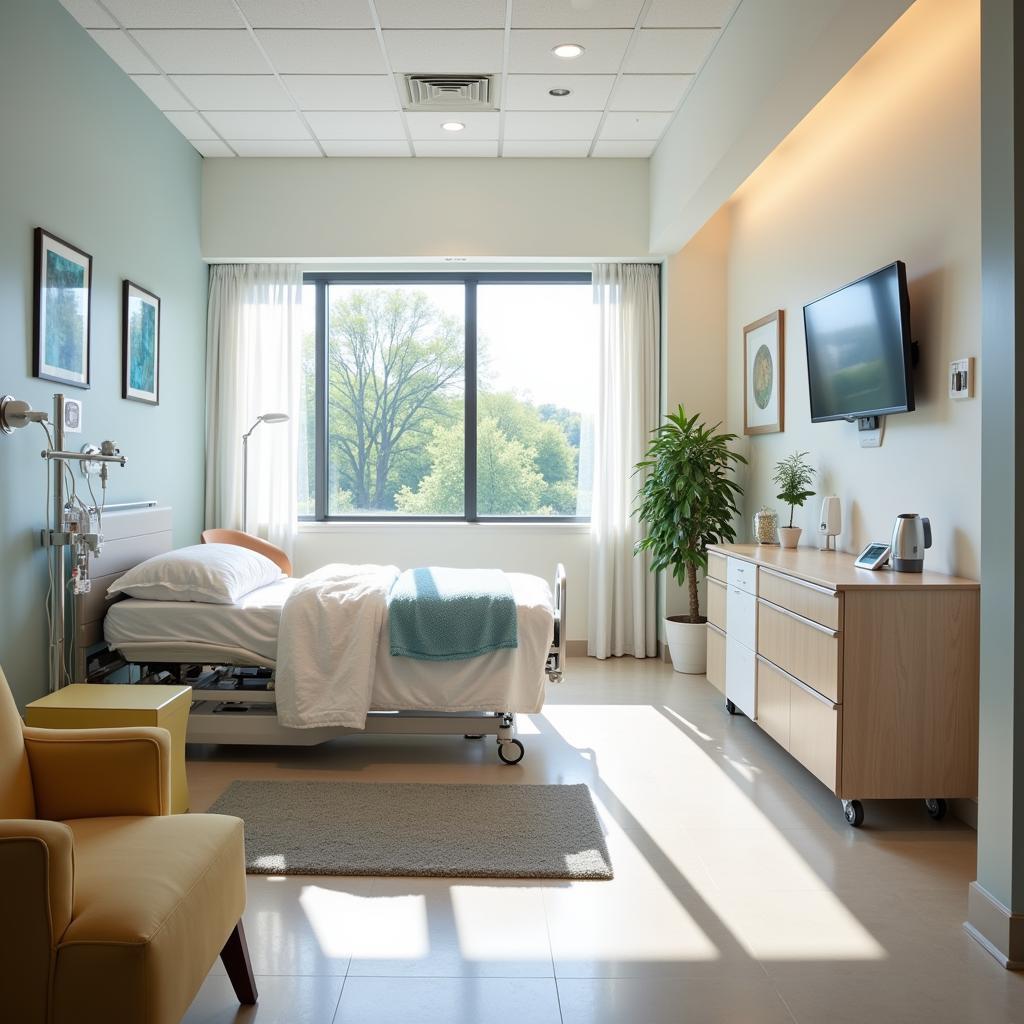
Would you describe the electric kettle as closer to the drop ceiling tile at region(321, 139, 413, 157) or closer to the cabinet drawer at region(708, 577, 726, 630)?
the cabinet drawer at region(708, 577, 726, 630)

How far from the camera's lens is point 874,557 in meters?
3.57

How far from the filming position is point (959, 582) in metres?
3.12

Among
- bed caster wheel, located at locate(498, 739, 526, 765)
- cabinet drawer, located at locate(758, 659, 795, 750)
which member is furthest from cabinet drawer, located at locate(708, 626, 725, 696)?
bed caster wheel, located at locate(498, 739, 526, 765)

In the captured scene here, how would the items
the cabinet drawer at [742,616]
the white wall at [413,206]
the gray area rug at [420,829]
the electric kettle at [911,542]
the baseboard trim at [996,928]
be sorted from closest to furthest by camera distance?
the baseboard trim at [996,928] < the gray area rug at [420,829] < the electric kettle at [911,542] < the cabinet drawer at [742,616] < the white wall at [413,206]

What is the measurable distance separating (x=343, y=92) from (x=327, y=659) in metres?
3.04

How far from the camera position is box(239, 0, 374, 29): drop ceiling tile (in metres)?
3.90

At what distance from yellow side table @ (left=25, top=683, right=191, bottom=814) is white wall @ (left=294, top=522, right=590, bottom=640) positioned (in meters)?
3.01

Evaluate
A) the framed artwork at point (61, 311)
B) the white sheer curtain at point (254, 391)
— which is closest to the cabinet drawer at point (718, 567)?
the white sheer curtain at point (254, 391)

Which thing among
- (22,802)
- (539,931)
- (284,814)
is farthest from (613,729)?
(22,802)

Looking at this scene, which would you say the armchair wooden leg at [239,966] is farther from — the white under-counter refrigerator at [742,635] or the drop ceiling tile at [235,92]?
the drop ceiling tile at [235,92]

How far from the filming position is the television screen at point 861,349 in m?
3.55

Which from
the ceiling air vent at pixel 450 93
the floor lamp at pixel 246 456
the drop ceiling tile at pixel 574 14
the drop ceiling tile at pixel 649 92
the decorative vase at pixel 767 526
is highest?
the drop ceiling tile at pixel 649 92

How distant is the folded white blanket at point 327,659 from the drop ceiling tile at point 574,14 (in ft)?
8.60

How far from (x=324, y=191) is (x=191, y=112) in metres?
1.00
